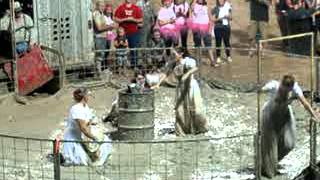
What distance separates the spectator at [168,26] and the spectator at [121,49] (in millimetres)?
964

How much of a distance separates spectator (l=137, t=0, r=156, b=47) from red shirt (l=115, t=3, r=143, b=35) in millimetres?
251

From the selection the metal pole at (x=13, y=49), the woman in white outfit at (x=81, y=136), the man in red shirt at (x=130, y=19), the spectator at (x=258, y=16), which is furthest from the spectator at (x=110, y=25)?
the woman in white outfit at (x=81, y=136)

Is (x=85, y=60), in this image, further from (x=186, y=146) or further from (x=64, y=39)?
(x=186, y=146)

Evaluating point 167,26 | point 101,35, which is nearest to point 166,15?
point 167,26

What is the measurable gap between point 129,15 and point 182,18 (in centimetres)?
146

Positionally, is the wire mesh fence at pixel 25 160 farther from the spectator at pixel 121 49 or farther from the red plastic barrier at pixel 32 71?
the spectator at pixel 121 49

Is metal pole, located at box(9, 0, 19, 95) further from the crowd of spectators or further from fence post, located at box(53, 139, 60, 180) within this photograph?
fence post, located at box(53, 139, 60, 180)

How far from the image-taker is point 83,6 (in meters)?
20.1

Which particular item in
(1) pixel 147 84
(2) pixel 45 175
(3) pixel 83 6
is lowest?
(2) pixel 45 175

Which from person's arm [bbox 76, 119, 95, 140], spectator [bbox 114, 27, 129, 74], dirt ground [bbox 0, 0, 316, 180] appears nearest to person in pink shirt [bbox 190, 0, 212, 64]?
dirt ground [bbox 0, 0, 316, 180]

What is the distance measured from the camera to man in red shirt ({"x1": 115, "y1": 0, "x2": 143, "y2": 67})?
2052 centimetres

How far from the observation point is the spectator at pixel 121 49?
65.3 ft

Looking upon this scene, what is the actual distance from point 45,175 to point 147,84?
378 cm

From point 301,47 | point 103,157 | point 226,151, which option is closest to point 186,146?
point 226,151
